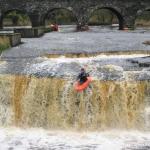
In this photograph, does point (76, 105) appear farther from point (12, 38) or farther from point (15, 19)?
point (15, 19)

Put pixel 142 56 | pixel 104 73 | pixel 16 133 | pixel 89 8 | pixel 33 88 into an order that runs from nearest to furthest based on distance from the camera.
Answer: pixel 16 133 < pixel 33 88 < pixel 104 73 < pixel 142 56 < pixel 89 8

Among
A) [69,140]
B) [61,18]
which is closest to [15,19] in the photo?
[61,18]

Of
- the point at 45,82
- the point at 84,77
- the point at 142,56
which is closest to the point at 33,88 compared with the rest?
the point at 45,82

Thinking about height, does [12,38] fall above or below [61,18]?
above

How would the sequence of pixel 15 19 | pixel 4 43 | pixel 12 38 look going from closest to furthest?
pixel 4 43
pixel 12 38
pixel 15 19

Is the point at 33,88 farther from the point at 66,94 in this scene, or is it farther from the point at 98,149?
the point at 98,149

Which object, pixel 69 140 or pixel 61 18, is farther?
pixel 61 18

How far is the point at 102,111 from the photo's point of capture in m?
19.9

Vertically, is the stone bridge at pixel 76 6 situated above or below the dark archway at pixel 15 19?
above

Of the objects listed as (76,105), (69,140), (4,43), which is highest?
(4,43)

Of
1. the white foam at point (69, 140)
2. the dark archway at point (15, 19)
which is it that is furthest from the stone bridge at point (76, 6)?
the white foam at point (69, 140)

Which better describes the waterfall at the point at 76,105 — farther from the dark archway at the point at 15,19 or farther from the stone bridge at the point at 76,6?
the dark archway at the point at 15,19

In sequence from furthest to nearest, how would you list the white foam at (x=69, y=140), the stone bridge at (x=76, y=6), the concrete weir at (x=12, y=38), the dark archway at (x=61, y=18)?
1. the dark archway at (x=61, y=18)
2. the stone bridge at (x=76, y=6)
3. the concrete weir at (x=12, y=38)
4. the white foam at (x=69, y=140)

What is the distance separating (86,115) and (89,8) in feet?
149
